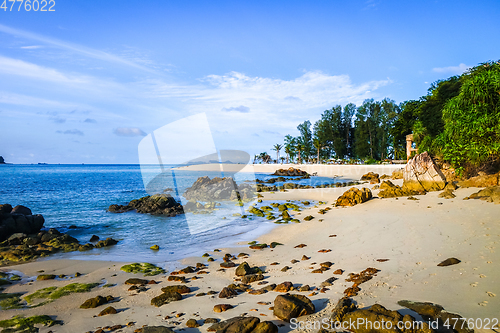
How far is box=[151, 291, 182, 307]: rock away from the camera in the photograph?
18.3 feet

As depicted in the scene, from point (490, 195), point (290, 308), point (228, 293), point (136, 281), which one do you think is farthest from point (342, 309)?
point (490, 195)

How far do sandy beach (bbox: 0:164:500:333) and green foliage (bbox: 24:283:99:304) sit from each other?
283 mm

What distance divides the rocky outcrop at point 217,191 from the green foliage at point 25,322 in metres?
20.6

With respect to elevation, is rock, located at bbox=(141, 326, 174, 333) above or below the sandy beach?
above

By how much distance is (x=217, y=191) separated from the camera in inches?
1097

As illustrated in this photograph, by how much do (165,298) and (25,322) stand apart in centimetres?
255

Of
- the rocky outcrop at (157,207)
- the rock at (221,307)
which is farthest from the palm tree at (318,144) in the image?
the rock at (221,307)

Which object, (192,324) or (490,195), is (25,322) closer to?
(192,324)

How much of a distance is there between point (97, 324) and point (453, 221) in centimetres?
1134

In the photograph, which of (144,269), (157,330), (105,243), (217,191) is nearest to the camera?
(157,330)

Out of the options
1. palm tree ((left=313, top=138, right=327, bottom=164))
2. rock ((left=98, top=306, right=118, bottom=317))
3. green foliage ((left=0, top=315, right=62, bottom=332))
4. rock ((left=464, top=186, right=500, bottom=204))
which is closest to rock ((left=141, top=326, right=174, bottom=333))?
rock ((left=98, top=306, right=118, bottom=317))

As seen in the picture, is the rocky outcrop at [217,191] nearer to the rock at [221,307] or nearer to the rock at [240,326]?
the rock at [221,307]

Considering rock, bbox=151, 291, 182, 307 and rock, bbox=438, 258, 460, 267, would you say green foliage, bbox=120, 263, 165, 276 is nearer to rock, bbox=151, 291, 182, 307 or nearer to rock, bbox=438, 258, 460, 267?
rock, bbox=151, 291, 182, 307

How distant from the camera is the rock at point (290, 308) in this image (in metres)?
4.34
